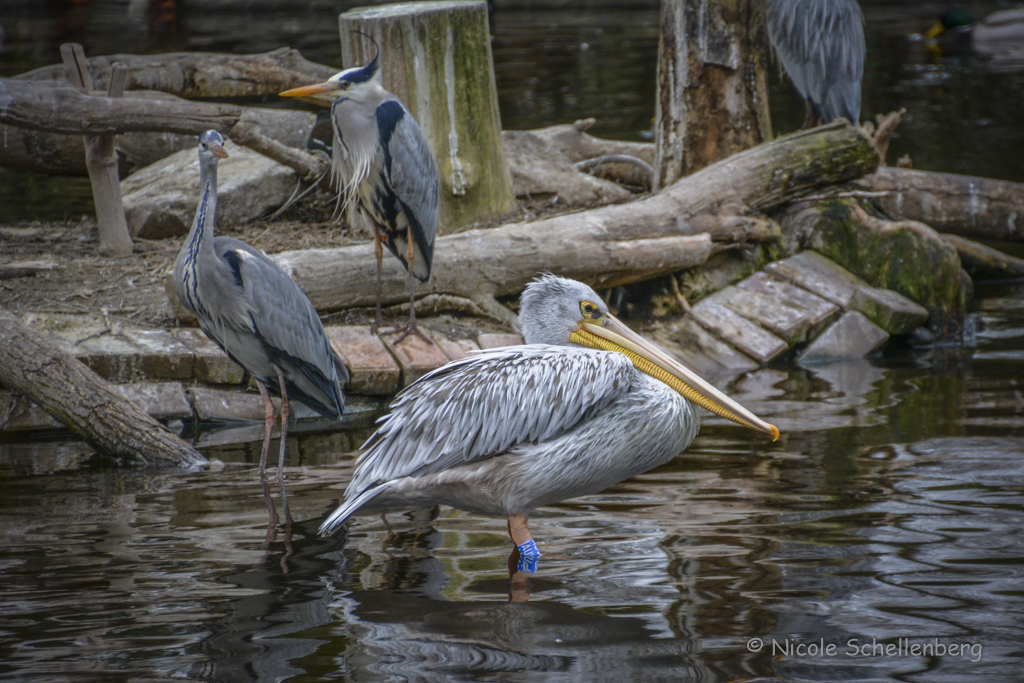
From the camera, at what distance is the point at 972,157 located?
11.3 metres

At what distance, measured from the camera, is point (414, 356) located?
598 cm

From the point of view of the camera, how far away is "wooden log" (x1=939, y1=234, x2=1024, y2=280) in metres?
8.12

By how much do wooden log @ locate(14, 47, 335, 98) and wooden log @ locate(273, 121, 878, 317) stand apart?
3011 mm

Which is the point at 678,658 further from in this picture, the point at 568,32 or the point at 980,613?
the point at 568,32

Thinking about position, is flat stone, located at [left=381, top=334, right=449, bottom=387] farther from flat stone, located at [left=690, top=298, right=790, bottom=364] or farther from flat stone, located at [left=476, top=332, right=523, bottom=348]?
flat stone, located at [left=690, top=298, right=790, bottom=364]

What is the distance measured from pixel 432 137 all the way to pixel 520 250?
1.37 metres

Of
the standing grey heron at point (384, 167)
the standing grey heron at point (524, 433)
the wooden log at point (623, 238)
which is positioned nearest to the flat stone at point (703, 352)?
the wooden log at point (623, 238)

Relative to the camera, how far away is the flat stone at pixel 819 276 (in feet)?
23.0

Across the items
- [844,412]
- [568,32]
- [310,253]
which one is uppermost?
[568,32]

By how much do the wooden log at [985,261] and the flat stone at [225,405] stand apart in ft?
16.7

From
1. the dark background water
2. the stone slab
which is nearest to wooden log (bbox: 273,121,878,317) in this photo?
the stone slab

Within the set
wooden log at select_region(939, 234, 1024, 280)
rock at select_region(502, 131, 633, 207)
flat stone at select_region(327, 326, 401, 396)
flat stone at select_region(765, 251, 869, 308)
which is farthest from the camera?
rock at select_region(502, 131, 633, 207)

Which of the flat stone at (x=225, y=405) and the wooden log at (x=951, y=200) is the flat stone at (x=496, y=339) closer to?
the flat stone at (x=225, y=405)

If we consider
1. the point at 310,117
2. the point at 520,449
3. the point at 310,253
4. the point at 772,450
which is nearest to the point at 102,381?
Result: the point at 310,253
